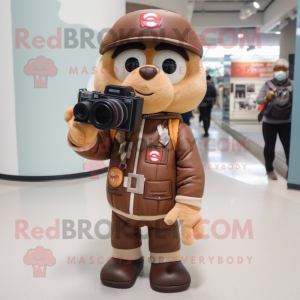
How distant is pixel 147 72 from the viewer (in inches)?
60.0

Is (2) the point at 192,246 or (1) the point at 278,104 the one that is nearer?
(2) the point at 192,246

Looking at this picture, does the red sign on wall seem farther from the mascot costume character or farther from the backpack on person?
the mascot costume character

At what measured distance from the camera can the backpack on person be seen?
3793 mm

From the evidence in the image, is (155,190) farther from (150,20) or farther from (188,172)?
(150,20)

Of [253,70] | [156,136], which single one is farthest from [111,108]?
[253,70]

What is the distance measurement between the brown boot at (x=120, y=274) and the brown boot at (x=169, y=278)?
4.3 inches

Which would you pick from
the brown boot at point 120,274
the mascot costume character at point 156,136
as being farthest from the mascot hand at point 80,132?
the brown boot at point 120,274

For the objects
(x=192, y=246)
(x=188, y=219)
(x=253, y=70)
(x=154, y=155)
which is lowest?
(x=192, y=246)

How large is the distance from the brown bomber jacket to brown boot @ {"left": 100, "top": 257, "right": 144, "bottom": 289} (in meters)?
0.33

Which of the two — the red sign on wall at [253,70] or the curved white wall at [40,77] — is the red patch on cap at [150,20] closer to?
the curved white wall at [40,77]

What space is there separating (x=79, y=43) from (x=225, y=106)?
7.46m

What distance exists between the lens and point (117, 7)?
420 cm

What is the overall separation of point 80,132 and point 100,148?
0.77 feet

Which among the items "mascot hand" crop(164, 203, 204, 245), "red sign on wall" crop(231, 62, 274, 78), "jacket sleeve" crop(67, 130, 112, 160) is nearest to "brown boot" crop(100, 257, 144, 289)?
"mascot hand" crop(164, 203, 204, 245)
